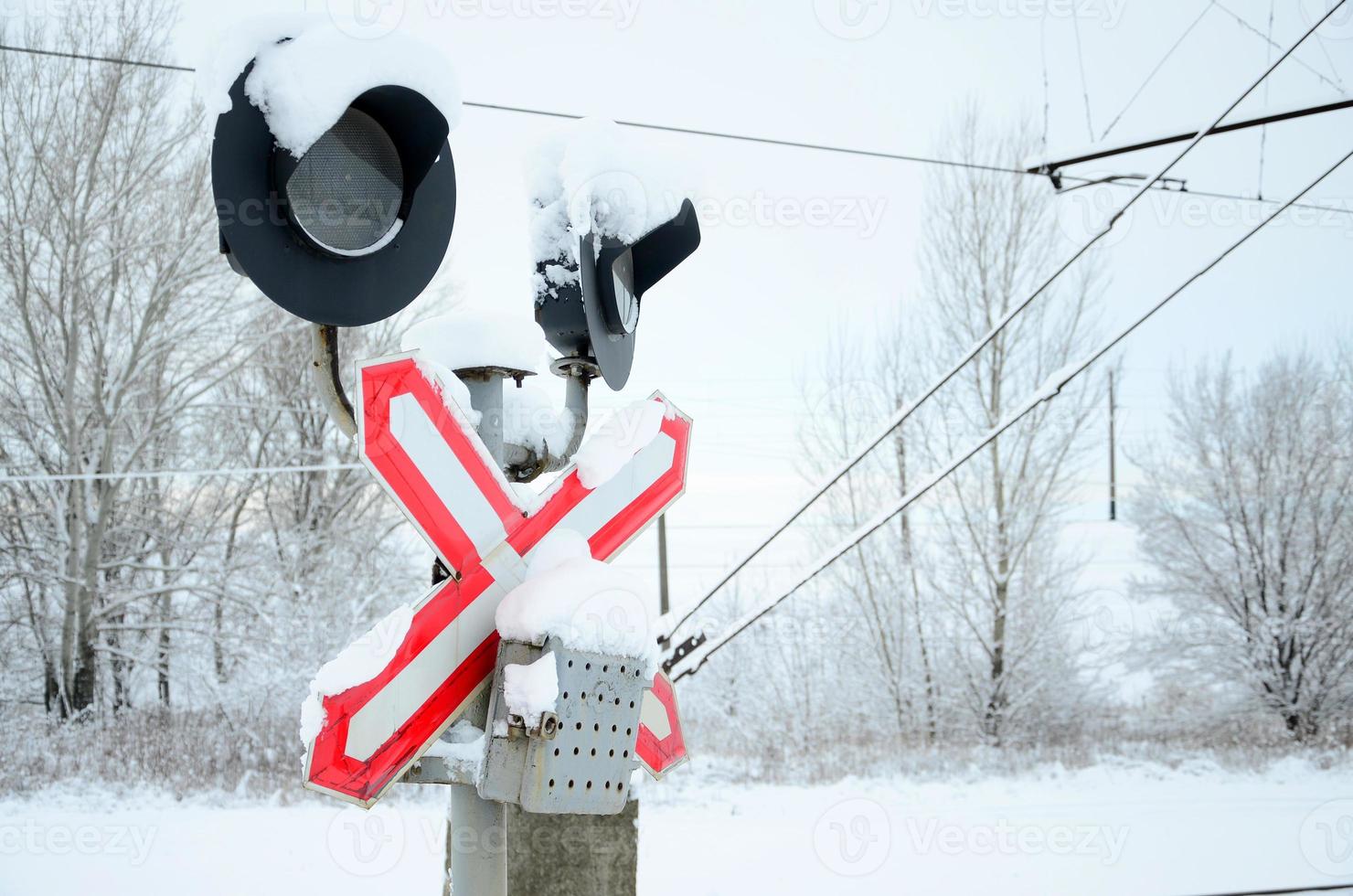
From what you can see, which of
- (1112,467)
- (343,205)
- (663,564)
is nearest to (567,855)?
(343,205)

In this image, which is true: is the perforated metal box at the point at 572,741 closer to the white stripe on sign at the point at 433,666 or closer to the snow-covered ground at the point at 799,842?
the white stripe on sign at the point at 433,666

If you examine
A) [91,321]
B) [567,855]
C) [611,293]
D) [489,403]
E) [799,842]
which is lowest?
[799,842]

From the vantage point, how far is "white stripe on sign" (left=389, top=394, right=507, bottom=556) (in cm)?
98

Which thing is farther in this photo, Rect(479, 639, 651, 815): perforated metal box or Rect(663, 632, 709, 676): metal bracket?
Rect(663, 632, 709, 676): metal bracket

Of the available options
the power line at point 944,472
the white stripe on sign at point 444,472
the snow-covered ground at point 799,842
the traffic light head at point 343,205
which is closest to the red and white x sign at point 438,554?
the white stripe on sign at point 444,472

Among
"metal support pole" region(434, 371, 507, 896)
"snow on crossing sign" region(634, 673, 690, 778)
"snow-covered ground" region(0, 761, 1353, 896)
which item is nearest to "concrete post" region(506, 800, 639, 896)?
"snow on crossing sign" region(634, 673, 690, 778)

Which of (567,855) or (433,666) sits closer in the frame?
(433,666)

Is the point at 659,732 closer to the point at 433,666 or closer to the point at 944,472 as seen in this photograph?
the point at 433,666

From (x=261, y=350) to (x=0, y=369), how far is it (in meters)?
3.53

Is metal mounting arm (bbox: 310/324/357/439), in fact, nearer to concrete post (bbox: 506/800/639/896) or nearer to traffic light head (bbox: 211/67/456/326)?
traffic light head (bbox: 211/67/456/326)

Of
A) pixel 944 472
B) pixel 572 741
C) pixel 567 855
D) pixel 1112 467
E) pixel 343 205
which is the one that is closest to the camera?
pixel 572 741

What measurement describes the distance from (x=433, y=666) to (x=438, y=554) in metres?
0.12

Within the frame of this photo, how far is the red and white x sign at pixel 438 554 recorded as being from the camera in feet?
2.86

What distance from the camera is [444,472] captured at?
102 centimetres
